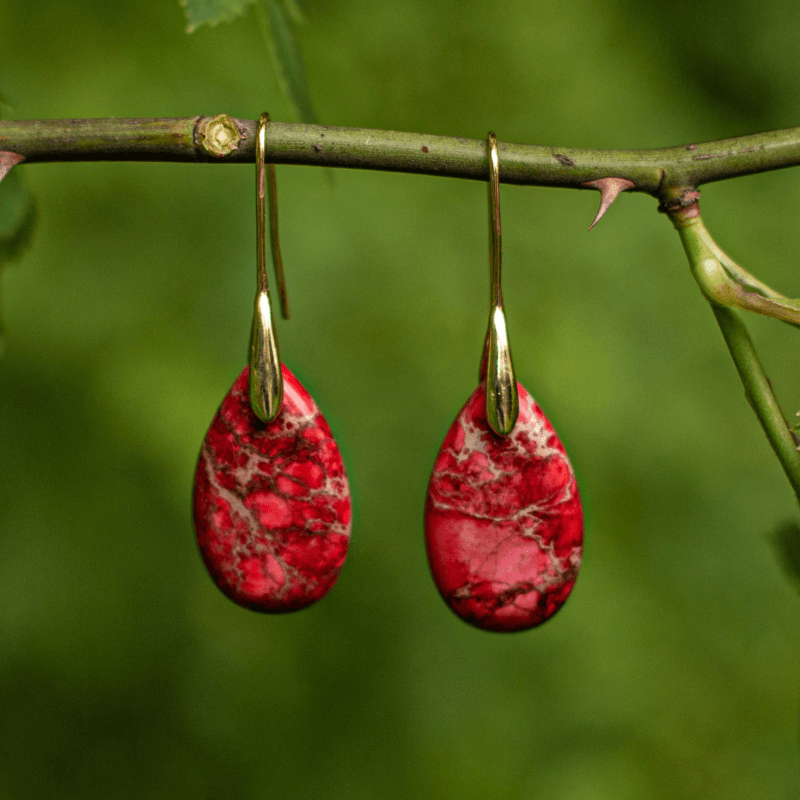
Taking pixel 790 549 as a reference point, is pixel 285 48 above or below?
above

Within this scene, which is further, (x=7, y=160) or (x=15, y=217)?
(x=15, y=217)

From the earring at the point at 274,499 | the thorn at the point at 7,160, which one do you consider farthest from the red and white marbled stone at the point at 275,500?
the thorn at the point at 7,160

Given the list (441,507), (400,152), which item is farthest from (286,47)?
(441,507)

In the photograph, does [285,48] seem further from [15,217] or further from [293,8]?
[15,217]

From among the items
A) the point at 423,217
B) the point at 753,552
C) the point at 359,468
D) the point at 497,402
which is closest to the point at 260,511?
the point at 497,402

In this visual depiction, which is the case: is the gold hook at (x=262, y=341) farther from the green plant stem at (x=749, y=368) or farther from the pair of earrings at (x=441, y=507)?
the green plant stem at (x=749, y=368)

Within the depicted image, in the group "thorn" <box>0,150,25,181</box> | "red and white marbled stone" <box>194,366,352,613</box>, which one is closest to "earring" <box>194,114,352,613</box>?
"red and white marbled stone" <box>194,366,352,613</box>

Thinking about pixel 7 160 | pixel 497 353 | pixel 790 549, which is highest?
pixel 7 160
